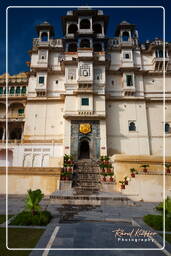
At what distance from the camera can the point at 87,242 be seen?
211 inches

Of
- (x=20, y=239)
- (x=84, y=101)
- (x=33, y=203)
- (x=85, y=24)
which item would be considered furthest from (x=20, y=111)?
(x=20, y=239)

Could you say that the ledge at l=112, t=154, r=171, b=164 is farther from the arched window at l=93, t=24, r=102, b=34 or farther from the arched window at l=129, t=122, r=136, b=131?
the arched window at l=93, t=24, r=102, b=34

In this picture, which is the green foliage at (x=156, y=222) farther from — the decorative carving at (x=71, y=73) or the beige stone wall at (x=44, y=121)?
the decorative carving at (x=71, y=73)

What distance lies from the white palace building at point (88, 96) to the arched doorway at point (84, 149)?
174mm

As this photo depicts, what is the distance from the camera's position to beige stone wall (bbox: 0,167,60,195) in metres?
17.0

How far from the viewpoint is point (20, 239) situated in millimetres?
5562

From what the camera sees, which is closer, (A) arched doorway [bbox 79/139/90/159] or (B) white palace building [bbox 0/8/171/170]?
(B) white palace building [bbox 0/8/171/170]

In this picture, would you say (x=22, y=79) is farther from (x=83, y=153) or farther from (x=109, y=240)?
(x=109, y=240)

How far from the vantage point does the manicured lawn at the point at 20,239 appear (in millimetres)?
4590

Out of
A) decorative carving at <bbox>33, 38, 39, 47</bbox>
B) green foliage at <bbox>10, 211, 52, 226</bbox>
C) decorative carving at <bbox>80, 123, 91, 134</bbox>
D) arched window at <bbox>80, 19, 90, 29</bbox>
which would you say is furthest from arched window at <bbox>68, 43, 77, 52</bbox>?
green foliage at <bbox>10, 211, 52, 226</bbox>

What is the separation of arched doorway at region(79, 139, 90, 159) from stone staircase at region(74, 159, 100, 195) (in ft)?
12.8

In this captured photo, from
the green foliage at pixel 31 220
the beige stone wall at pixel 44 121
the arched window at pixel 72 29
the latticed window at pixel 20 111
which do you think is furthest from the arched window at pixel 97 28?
the green foliage at pixel 31 220

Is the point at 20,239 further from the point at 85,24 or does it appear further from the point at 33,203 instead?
the point at 85,24

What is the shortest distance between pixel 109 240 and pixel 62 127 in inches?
984
